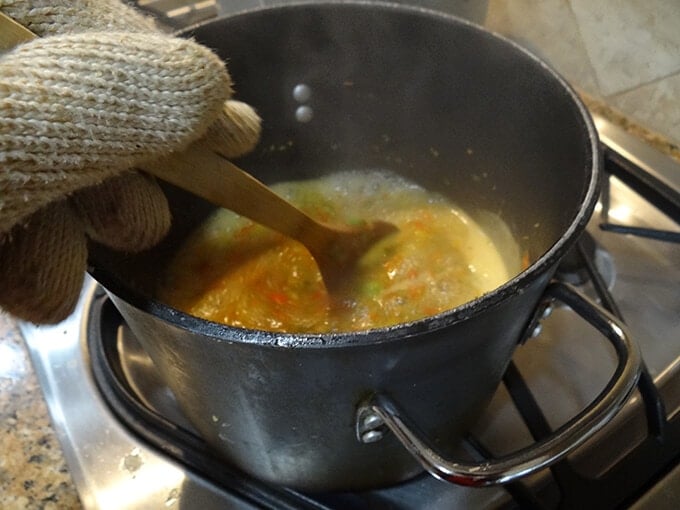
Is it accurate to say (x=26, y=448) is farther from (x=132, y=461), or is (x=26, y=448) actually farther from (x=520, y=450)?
(x=520, y=450)

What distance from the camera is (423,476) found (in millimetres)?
556

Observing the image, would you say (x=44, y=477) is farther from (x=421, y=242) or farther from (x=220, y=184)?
(x=421, y=242)

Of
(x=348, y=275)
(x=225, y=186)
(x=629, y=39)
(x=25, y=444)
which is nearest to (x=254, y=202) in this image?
(x=225, y=186)

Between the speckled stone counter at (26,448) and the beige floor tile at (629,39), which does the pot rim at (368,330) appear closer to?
the speckled stone counter at (26,448)

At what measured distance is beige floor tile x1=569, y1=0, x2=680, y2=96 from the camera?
0.74m

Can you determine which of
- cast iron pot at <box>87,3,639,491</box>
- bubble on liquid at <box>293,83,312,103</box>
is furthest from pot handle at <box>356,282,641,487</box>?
bubble on liquid at <box>293,83,312,103</box>

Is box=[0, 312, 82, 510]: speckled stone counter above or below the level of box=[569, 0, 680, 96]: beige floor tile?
below

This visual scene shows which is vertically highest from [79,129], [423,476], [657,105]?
[79,129]

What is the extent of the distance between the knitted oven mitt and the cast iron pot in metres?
0.04

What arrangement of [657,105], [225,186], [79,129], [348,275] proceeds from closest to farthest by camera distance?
1. [79,129]
2. [225,186]
3. [348,275]
4. [657,105]

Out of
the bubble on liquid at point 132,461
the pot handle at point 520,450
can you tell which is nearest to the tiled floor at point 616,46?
the pot handle at point 520,450

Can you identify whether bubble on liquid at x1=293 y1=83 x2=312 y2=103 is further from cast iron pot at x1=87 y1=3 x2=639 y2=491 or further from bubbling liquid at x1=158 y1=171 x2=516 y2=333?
bubbling liquid at x1=158 y1=171 x2=516 y2=333

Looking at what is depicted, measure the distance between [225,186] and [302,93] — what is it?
0.32 metres

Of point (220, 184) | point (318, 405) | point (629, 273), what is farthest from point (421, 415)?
point (629, 273)
